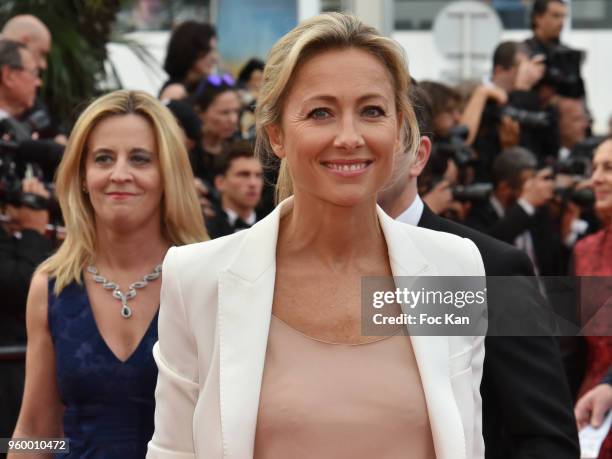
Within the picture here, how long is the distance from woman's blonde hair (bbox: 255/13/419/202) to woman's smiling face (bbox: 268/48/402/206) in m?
0.02

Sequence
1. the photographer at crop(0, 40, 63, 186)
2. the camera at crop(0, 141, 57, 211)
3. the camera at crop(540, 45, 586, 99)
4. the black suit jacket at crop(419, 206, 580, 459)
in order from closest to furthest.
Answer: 1. the black suit jacket at crop(419, 206, 580, 459)
2. the camera at crop(0, 141, 57, 211)
3. the photographer at crop(0, 40, 63, 186)
4. the camera at crop(540, 45, 586, 99)

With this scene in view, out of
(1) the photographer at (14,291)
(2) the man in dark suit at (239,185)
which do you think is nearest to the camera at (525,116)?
(2) the man in dark suit at (239,185)

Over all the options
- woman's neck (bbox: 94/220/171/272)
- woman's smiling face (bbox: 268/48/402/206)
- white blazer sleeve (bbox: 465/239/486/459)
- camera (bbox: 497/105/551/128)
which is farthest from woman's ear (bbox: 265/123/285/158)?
camera (bbox: 497/105/551/128)

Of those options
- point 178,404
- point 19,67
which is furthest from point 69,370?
point 19,67

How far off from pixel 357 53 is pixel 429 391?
73 centimetres

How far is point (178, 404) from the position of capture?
8.76ft

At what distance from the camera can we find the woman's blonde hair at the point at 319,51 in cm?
267

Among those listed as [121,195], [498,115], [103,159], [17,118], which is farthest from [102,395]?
[498,115]

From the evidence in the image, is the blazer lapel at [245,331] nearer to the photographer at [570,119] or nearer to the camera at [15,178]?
the camera at [15,178]

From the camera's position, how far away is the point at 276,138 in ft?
9.25

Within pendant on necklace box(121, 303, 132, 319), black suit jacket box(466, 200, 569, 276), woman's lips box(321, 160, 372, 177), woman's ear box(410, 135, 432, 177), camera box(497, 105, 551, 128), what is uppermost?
woman's lips box(321, 160, 372, 177)

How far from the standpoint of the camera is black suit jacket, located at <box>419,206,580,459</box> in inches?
119

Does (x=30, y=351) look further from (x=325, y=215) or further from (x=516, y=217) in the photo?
(x=516, y=217)

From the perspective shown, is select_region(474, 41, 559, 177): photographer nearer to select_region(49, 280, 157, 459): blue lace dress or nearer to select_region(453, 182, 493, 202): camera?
select_region(453, 182, 493, 202): camera
